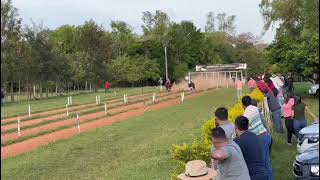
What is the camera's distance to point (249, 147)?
696 cm

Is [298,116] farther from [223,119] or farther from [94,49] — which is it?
[94,49]

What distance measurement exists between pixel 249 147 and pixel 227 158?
0.96m

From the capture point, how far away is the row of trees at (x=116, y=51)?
61781mm

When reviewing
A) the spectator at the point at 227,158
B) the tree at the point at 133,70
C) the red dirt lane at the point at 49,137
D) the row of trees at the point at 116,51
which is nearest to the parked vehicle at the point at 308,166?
the spectator at the point at 227,158

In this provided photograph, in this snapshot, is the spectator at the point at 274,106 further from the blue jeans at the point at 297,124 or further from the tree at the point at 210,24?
the tree at the point at 210,24

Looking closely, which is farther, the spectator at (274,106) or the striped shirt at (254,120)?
the spectator at (274,106)

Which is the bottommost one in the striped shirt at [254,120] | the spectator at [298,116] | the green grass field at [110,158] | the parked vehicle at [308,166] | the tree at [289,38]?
the green grass field at [110,158]

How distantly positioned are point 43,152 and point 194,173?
1303cm

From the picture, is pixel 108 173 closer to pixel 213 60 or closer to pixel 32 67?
pixel 32 67

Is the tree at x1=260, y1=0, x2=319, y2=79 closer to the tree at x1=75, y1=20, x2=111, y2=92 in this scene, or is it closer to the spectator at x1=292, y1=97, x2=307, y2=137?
the spectator at x1=292, y1=97, x2=307, y2=137

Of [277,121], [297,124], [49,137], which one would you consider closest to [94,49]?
[49,137]

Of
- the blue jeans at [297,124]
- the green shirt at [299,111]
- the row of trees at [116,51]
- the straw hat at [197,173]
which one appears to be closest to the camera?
the straw hat at [197,173]

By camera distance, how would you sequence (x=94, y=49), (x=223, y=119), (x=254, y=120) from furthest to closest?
(x=94, y=49), (x=254, y=120), (x=223, y=119)

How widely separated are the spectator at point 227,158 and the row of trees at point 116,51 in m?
48.3
